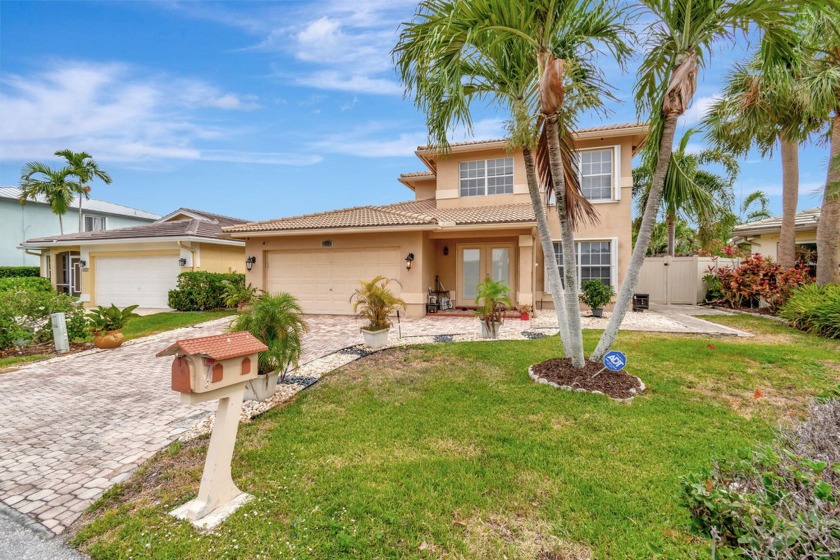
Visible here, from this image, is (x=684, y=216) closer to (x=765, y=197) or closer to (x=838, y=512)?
(x=838, y=512)

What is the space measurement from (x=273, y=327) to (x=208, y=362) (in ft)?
8.67

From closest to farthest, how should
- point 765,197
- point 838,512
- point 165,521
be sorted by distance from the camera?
point 838,512 → point 165,521 → point 765,197

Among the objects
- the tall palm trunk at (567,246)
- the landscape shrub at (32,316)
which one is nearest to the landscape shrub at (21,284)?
the landscape shrub at (32,316)

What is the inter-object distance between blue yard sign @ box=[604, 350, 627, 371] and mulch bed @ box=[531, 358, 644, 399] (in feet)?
0.46

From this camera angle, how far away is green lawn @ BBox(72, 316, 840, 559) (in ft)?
8.63

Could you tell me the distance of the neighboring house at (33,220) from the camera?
2398cm

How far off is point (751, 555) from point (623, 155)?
49.4ft

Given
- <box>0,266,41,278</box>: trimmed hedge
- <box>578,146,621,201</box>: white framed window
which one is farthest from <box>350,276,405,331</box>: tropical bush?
<box>0,266,41,278</box>: trimmed hedge

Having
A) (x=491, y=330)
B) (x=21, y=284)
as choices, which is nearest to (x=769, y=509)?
(x=491, y=330)

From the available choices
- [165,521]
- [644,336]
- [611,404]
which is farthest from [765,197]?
[165,521]

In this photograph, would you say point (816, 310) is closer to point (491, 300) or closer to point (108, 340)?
point (491, 300)

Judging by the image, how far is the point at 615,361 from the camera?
5.60 metres

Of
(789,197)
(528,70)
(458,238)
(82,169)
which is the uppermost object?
(82,169)

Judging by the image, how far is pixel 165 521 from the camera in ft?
9.51
